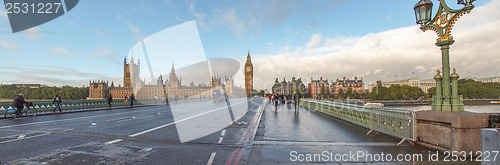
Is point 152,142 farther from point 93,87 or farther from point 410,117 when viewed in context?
point 93,87

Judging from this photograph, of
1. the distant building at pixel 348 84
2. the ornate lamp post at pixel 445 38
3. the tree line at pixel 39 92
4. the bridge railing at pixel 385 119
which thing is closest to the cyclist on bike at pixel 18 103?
the bridge railing at pixel 385 119

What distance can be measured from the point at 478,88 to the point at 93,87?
22822cm

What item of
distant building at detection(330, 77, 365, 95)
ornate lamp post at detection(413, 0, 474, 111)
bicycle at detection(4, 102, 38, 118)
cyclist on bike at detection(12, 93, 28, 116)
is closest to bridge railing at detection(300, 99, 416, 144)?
ornate lamp post at detection(413, 0, 474, 111)

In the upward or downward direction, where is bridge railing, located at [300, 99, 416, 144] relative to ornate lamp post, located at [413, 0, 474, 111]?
downward

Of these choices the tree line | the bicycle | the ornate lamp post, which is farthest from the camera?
the tree line

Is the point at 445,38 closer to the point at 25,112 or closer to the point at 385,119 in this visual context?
the point at 385,119

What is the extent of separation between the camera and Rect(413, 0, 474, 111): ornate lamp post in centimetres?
723

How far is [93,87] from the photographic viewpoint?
183000 mm

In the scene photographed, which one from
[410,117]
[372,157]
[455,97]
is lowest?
[372,157]

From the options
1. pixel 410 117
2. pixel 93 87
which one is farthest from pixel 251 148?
pixel 93 87

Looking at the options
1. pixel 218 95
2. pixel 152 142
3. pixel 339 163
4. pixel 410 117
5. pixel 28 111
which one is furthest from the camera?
pixel 218 95

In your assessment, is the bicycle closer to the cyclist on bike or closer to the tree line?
the cyclist on bike

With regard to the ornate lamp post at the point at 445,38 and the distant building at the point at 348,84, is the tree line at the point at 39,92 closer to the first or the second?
the ornate lamp post at the point at 445,38

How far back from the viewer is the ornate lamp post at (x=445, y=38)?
23.7ft
